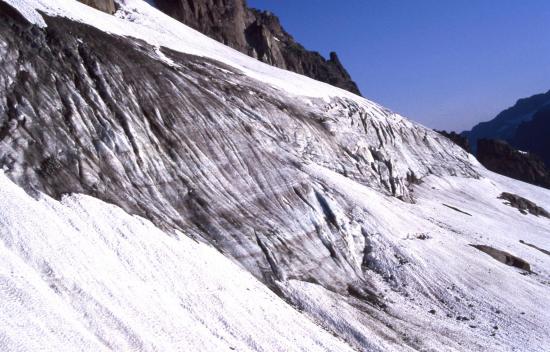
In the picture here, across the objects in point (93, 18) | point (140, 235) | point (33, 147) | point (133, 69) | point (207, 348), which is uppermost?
point (93, 18)

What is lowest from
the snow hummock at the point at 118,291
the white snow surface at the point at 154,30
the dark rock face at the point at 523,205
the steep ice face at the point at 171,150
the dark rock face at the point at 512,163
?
the snow hummock at the point at 118,291

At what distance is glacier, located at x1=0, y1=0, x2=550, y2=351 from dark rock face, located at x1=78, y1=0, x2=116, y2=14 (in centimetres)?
744

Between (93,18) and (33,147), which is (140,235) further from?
(93,18)

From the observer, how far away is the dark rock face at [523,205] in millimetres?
63978

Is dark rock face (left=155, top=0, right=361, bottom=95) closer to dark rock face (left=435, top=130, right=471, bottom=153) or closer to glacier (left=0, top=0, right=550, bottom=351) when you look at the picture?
dark rock face (left=435, top=130, right=471, bottom=153)

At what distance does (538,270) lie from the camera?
38.4 meters

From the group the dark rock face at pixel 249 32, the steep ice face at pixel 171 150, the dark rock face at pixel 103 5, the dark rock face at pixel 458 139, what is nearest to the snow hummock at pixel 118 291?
the steep ice face at pixel 171 150

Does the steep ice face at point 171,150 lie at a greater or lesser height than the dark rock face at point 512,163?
lesser

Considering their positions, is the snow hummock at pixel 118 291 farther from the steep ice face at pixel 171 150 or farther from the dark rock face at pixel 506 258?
the dark rock face at pixel 506 258

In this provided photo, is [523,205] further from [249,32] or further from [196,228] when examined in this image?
[249,32]

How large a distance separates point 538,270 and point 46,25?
38.8m

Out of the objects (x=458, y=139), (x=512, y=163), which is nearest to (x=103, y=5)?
(x=458, y=139)

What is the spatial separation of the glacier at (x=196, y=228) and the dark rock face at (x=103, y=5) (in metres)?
7.44

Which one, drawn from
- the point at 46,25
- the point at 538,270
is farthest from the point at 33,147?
the point at 538,270
